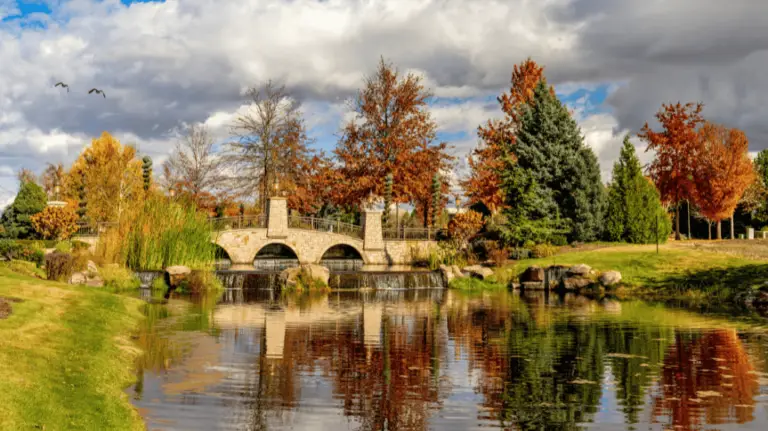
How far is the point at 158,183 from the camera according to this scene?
69500mm

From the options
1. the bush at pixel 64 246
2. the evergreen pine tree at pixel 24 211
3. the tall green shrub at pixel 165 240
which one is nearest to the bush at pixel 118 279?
the tall green shrub at pixel 165 240

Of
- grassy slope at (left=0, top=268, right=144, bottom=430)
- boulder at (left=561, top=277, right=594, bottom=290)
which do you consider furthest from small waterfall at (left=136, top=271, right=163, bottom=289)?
boulder at (left=561, top=277, right=594, bottom=290)

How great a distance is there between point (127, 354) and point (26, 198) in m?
35.3

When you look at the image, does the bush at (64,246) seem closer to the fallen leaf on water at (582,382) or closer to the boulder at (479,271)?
the boulder at (479,271)

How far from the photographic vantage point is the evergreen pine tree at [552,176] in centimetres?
4312

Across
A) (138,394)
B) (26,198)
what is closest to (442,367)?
(138,394)

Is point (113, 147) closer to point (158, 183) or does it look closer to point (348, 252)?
point (158, 183)

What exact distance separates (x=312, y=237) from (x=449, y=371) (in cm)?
3534

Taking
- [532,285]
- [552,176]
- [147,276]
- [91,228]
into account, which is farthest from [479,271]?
[91,228]

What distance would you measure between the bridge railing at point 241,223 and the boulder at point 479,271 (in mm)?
16263

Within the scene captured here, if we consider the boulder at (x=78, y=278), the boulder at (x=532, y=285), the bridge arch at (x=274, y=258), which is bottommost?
the boulder at (x=532, y=285)

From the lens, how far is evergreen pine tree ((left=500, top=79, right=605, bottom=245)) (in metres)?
43.1

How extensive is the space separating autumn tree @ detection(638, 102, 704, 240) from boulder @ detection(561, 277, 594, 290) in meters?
24.2

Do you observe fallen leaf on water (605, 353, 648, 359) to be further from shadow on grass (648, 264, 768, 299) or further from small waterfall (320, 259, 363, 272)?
small waterfall (320, 259, 363, 272)
